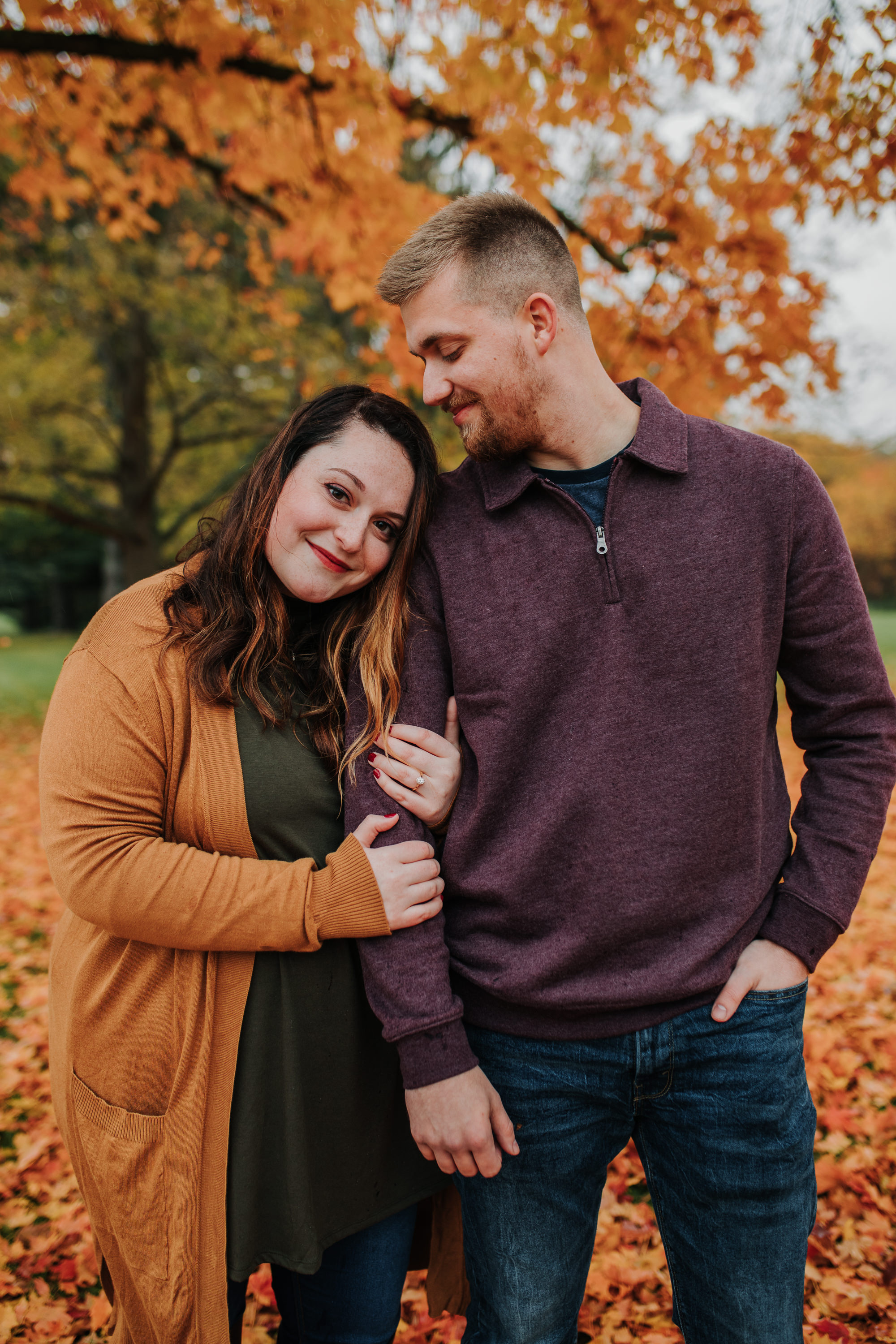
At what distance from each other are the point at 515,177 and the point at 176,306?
7228mm

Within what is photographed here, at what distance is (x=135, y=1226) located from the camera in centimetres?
167

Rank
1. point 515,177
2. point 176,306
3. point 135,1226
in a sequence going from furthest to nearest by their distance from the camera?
point 176,306 → point 515,177 → point 135,1226

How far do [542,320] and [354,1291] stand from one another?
2.29 metres

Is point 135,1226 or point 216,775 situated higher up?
point 216,775

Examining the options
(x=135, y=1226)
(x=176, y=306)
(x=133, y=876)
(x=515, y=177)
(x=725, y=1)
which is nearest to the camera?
(x=133, y=876)

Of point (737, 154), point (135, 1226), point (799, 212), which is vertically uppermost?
point (737, 154)

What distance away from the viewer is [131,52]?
144 inches

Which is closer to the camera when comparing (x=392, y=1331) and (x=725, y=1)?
(x=392, y=1331)

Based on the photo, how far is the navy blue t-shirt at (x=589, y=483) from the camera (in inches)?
69.4

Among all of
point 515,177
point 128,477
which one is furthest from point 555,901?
point 128,477

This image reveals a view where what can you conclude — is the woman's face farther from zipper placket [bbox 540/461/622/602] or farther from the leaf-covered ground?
the leaf-covered ground

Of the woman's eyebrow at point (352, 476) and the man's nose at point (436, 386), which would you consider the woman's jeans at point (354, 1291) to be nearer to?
the woman's eyebrow at point (352, 476)

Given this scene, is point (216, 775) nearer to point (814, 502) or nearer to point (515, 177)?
point (814, 502)

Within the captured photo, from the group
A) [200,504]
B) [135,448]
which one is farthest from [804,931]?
[200,504]
